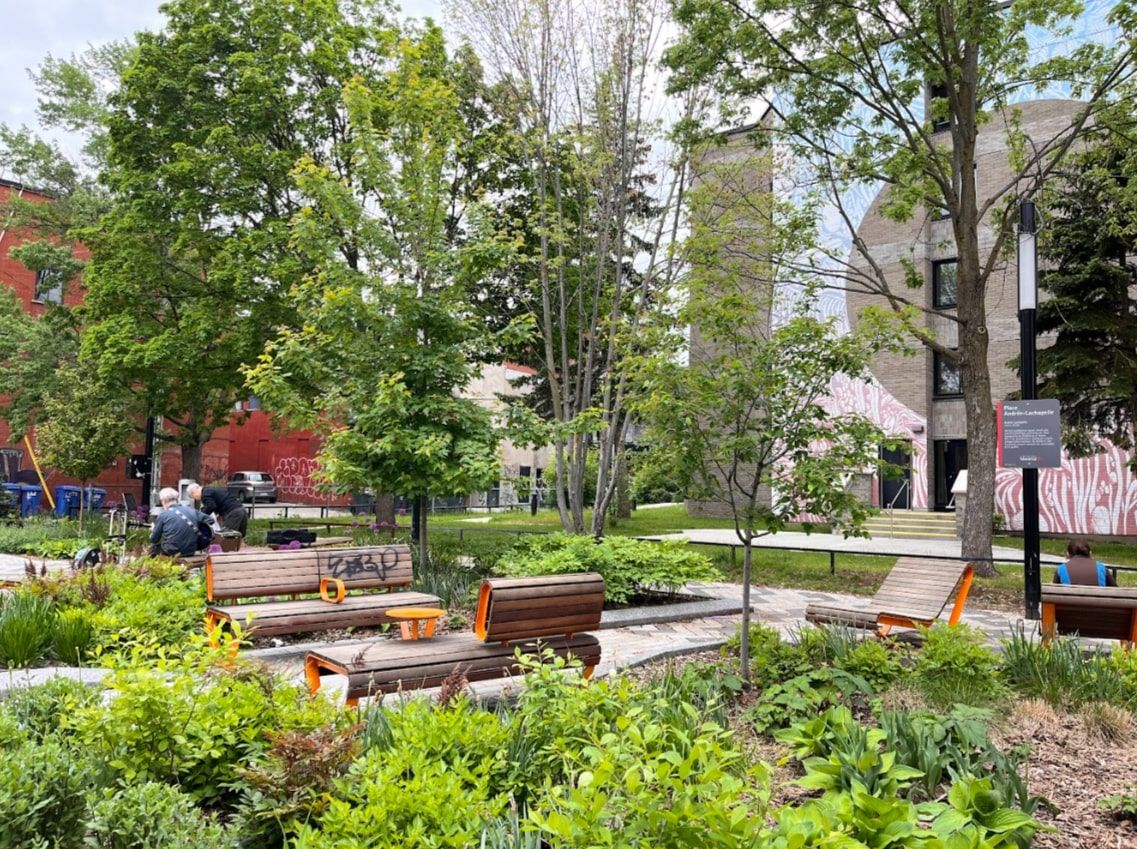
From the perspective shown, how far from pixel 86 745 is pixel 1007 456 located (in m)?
9.50

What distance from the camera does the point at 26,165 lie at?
86.1 feet

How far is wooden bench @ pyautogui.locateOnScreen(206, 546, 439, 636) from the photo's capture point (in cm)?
697

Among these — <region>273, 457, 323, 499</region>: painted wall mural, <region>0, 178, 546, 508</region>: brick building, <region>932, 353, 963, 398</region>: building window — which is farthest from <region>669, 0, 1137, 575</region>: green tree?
<region>273, 457, 323, 499</region>: painted wall mural

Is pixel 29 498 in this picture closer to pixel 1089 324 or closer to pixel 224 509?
pixel 224 509

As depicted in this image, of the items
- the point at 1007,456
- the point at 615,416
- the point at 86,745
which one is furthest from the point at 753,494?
the point at 615,416

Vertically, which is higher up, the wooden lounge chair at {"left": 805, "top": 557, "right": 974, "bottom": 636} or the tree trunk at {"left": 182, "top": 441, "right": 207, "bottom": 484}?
the tree trunk at {"left": 182, "top": 441, "right": 207, "bottom": 484}

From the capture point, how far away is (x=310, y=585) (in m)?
7.71

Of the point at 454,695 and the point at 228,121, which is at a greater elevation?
the point at 228,121

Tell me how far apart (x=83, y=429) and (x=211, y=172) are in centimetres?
730

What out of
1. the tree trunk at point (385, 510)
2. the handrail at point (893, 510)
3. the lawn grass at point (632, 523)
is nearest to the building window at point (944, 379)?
the handrail at point (893, 510)

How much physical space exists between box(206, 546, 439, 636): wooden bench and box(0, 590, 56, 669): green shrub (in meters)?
1.23

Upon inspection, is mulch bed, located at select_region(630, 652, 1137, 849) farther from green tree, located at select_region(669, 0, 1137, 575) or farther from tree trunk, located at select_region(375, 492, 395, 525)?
tree trunk, located at select_region(375, 492, 395, 525)

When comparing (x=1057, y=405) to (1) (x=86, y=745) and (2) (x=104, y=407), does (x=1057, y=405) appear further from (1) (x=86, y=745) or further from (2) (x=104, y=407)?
(2) (x=104, y=407)

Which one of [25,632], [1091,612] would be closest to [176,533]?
[25,632]
